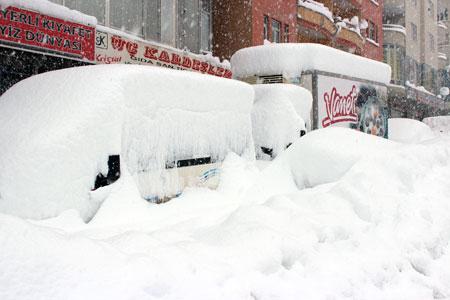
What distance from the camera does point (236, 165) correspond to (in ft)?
17.5

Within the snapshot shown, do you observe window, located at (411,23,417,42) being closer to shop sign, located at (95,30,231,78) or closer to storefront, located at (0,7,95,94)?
shop sign, located at (95,30,231,78)

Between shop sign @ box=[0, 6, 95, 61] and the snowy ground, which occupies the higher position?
shop sign @ box=[0, 6, 95, 61]

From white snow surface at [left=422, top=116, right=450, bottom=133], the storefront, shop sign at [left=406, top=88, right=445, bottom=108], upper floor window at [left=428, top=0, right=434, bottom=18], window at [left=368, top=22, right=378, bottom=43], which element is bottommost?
white snow surface at [left=422, top=116, right=450, bottom=133]

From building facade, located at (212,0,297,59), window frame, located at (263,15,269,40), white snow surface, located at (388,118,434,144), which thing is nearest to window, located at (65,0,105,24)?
building facade, located at (212,0,297,59)

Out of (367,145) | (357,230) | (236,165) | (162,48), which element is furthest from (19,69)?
(357,230)

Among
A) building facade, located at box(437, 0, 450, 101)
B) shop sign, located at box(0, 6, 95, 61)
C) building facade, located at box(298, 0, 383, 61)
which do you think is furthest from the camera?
building facade, located at box(437, 0, 450, 101)

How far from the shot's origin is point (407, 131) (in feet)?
40.8

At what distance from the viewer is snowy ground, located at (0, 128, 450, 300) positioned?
221cm

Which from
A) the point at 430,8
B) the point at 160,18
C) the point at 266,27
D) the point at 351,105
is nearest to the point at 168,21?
the point at 160,18

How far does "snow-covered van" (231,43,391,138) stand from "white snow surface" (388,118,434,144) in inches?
85.5

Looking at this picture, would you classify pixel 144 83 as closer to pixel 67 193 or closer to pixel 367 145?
pixel 67 193

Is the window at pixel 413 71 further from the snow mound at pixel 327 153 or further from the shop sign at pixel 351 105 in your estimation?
the snow mound at pixel 327 153

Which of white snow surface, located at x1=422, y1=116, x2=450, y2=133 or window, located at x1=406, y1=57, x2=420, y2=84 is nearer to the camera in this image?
white snow surface, located at x1=422, y1=116, x2=450, y2=133

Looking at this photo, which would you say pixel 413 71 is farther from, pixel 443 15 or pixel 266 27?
pixel 266 27
